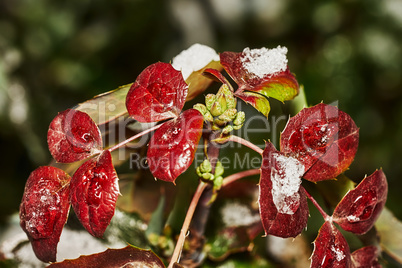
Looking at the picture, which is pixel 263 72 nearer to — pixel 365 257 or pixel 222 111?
pixel 222 111

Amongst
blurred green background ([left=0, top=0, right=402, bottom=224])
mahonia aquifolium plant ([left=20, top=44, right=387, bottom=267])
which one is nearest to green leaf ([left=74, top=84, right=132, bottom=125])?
mahonia aquifolium plant ([left=20, top=44, right=387, bottom=267])

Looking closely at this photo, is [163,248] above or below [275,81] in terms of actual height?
below

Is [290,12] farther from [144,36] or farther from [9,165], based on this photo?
[9,165]

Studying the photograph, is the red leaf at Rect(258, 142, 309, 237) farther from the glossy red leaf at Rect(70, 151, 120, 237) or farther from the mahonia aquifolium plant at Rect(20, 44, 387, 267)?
the glossy red leaf at Rect(70, 151, 120, 237)

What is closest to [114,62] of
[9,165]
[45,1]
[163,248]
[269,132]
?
[45,1]

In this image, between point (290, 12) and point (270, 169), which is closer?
point (270, 169)

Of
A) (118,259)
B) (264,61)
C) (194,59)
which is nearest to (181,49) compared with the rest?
(194,59)

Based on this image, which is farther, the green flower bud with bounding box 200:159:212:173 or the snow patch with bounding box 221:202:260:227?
the snow patch with bounding box 221:202:260:227
